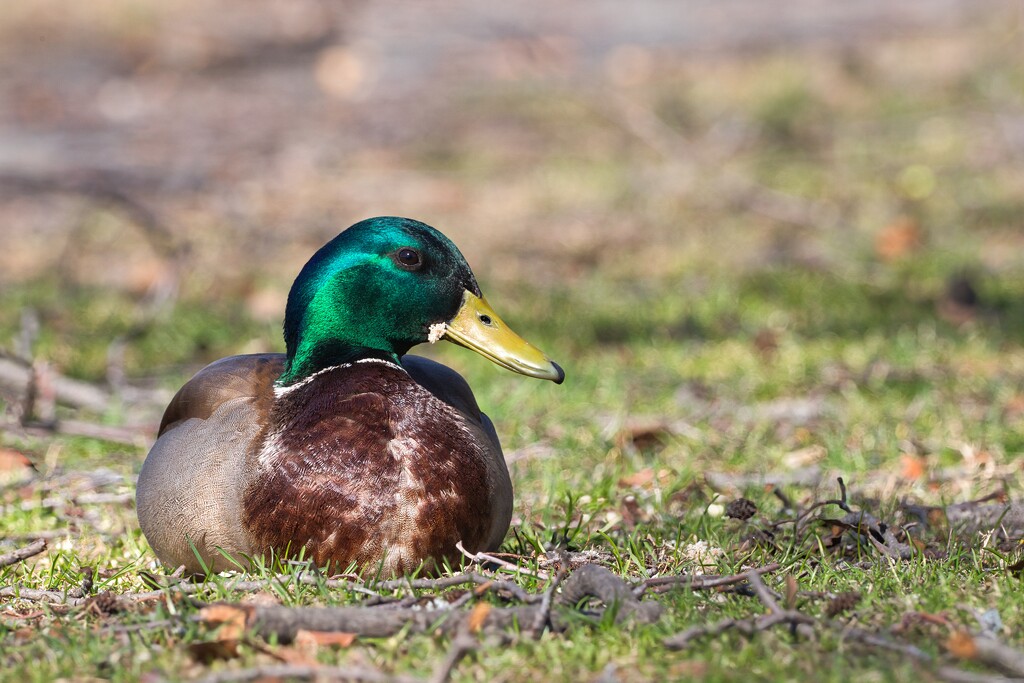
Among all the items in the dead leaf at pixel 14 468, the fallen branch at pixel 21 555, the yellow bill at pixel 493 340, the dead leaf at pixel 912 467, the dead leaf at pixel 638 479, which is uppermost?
the yellow bill at pixel 493 340

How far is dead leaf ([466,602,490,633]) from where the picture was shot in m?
2.48

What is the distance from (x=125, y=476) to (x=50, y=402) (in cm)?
62

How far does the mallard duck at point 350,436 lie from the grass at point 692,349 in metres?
0.14

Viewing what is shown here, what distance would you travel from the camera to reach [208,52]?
1288 cm

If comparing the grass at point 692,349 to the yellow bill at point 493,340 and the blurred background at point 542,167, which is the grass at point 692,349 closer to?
the blurred background at point 542,167

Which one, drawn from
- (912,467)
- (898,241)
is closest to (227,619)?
(912,467)

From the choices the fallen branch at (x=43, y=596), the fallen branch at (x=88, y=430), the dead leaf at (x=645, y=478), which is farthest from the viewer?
the fallen branch at (x=88, y=430)

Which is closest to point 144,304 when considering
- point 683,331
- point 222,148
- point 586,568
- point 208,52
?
point 683,331

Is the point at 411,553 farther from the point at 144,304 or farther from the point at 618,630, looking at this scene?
the point at 144,304

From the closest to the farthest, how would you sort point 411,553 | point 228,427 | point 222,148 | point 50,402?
1. point 411,553
2. point 228,427
3. point 50,402
4. point 222,148

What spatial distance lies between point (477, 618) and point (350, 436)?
0.54 meters

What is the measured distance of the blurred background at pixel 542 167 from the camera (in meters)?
6.24

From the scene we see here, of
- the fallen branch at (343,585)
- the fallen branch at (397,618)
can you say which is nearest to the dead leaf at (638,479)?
the fallen branch at (343,585)

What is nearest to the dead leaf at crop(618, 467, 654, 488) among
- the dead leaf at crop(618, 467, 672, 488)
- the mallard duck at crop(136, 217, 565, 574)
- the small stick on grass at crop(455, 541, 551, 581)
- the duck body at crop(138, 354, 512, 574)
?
the dead leaf at crop(618, 467, 672, 488)
